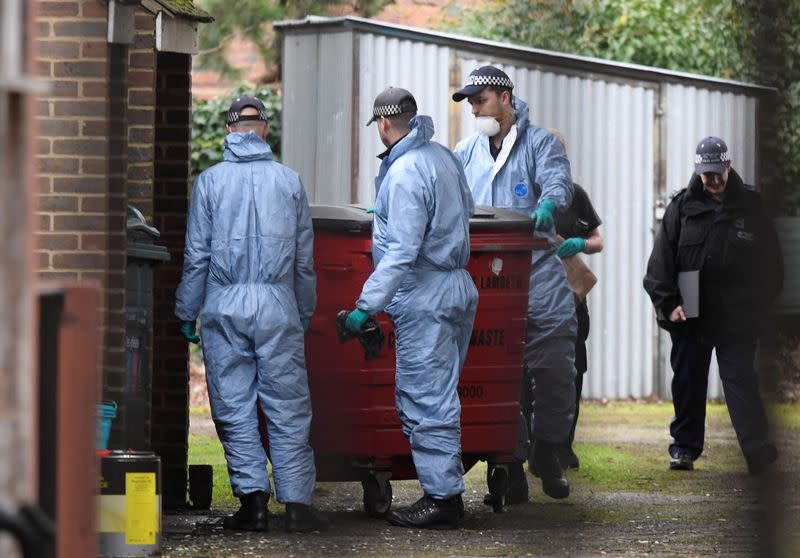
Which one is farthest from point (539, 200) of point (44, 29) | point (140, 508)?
point (140, 508)

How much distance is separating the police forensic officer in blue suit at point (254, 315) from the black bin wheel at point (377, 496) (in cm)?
36

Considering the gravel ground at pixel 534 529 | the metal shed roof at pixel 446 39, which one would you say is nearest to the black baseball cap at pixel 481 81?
the gravel ground at pixel 534 529

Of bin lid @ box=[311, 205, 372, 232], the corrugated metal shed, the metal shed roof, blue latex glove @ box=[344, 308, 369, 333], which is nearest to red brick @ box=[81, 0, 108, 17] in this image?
bin lid @ box=[311, 205, 372, 232]

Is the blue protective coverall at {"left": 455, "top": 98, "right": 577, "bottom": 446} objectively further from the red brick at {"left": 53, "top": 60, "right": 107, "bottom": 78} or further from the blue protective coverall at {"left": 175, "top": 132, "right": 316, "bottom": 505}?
the red brick at {"left": 53, "top": 60, "right": 107, "bottom": 78}

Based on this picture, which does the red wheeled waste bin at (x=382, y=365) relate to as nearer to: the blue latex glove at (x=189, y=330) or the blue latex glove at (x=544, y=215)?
the blue latex glove at (x=544, y=215)

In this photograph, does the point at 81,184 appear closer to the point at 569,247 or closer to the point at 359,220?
the point at 359,220

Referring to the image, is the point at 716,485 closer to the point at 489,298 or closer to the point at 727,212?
the point at 727,212

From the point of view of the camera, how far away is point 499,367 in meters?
7.10

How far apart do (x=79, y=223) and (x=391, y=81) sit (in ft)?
21.0

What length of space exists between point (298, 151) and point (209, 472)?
514cm

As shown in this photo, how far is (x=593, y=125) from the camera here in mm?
11953

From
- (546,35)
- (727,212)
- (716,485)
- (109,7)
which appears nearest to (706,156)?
(727,212)

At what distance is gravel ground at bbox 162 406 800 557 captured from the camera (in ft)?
20.4

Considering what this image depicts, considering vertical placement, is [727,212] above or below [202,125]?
below
